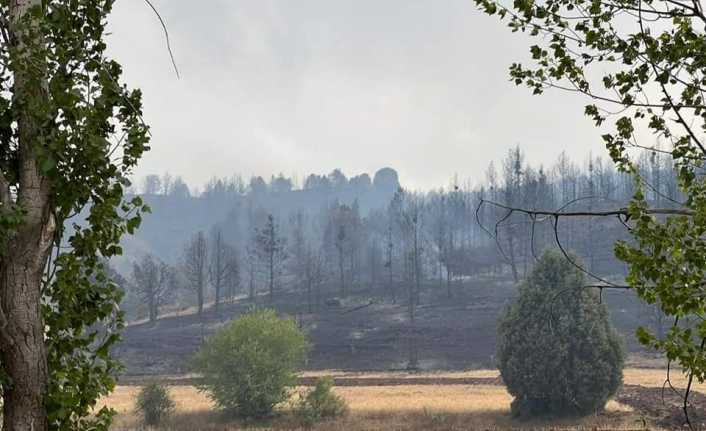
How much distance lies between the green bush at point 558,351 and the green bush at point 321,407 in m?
8.58

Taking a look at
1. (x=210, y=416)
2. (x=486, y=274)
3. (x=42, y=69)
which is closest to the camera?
(x=42, y=69)

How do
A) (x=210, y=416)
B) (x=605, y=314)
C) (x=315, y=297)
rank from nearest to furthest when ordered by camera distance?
(x=605, y=314) < (x=210, y=416) < (x=315, y=297)

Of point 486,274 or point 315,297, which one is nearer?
point 315,297

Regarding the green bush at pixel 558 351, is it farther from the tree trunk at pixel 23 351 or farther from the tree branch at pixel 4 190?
the tree branch at pixel 4 190

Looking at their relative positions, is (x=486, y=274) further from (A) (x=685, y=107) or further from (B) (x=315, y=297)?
(A) (x=685, y=107)

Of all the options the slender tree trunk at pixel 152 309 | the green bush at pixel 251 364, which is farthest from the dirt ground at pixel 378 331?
the green bush at pixel 251 364

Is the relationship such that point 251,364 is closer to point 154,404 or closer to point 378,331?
point 154,404

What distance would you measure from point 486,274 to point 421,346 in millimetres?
40277

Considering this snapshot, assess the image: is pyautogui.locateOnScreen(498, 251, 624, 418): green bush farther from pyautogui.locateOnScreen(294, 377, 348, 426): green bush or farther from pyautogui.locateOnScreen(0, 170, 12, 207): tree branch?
pyautogui.locateOnScreen(0, 170, 12, 207): tree branch

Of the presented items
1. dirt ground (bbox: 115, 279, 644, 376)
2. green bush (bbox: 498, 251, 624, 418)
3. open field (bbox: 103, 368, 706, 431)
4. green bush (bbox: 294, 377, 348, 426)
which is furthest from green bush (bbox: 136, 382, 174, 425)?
dirt ground (bbox: 115, 279, 644, 376)

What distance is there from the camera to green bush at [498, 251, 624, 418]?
32.7 metres

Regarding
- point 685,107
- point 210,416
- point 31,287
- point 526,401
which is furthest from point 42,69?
point 210,416

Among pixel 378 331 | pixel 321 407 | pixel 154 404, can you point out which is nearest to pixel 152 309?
pixel 378 331

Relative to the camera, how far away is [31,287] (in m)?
5.24
